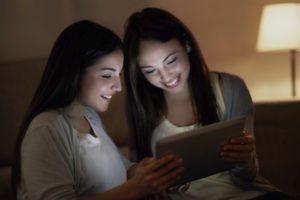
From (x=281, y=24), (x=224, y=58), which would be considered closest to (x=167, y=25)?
(x=281, y=24)

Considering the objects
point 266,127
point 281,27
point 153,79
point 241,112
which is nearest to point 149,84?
point 153,79

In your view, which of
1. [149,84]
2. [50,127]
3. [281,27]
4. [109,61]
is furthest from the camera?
[281,27]

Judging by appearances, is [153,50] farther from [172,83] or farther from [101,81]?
[101,81]

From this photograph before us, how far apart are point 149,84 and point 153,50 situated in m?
0.17

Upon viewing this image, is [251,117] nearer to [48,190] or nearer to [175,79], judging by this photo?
[175,79]

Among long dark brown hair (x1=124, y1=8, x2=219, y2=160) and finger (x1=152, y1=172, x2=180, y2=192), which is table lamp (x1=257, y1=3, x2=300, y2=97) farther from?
finger (x1=152, y1=172, x2=180, y2=192)

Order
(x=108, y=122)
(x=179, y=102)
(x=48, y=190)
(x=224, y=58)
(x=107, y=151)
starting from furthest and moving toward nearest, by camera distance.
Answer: (x=224, y=58), (x=108, y=122), (x=179, y=102), (x=107, y=151), (x=48, y=190)

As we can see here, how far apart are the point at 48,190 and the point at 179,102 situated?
0.64m

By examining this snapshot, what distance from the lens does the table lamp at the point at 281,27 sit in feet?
7.14

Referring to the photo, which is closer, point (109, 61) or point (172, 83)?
point (109, 61)

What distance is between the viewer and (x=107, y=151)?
1.20 m

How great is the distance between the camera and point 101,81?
3.77ft

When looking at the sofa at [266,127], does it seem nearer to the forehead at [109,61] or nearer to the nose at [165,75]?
the nose at [165,75]

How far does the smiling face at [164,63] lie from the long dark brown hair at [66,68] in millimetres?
249
